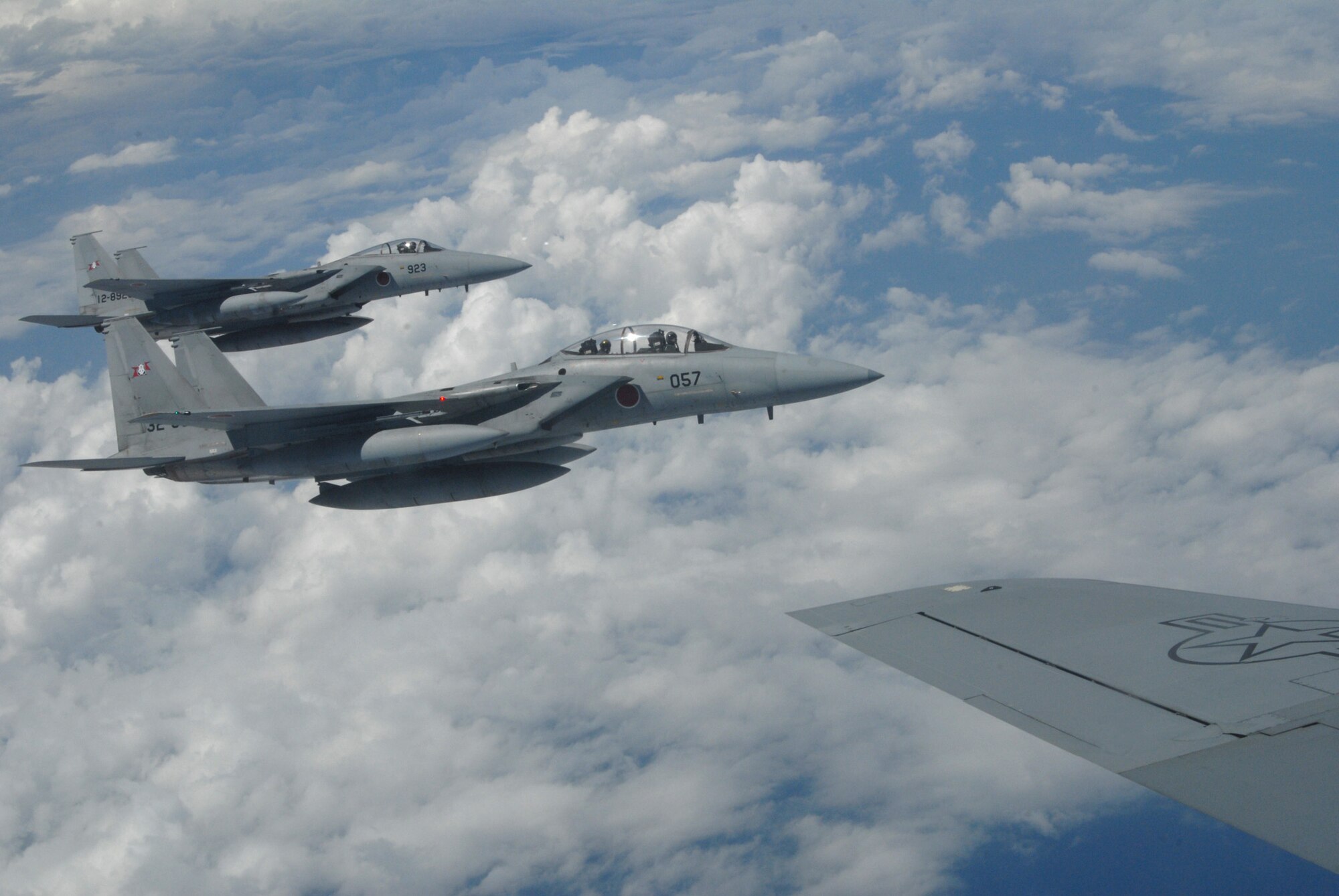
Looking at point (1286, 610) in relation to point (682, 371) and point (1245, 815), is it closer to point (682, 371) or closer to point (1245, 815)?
point (1245, 815)

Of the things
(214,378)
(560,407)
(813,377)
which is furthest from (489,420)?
(214,378)

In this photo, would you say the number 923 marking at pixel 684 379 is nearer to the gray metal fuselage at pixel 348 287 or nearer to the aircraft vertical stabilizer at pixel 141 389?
the aircraft vertical stabilizer at pixel 141 389

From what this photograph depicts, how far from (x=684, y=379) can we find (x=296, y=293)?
16688 millimetres

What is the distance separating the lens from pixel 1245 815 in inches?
253

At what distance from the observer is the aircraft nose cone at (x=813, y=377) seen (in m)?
17.8

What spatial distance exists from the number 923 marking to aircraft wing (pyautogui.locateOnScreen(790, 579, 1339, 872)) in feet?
24.4

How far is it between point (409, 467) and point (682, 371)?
5.86 metres

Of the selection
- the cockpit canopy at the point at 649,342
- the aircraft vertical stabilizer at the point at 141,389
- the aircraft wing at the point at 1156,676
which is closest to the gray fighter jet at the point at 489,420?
the cockpit canopy at the point at 649,342

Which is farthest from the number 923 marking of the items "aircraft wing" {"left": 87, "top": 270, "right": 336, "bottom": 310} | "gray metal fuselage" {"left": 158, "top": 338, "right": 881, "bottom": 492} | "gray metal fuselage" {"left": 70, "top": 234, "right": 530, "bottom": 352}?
"aircraft wing" {"left": 87, "top": 270, "right": 336, "bottom": 310}

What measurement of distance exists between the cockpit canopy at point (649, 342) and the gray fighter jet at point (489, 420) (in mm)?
21

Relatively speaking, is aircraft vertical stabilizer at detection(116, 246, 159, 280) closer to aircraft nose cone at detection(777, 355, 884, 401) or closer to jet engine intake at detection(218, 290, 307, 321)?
jet engine intake at detection(218, 290, 307, 321)

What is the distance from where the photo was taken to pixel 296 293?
98.9 ft

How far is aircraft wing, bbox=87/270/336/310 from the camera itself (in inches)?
1181

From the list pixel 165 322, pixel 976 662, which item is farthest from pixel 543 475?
pixel 165 322
